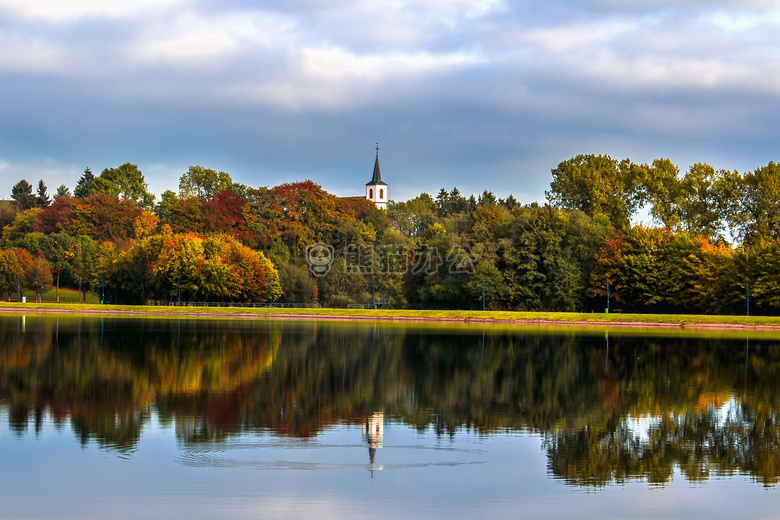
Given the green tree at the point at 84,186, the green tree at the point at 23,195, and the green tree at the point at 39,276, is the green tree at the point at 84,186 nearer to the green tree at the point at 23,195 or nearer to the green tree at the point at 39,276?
the green tree at the point at 23,195

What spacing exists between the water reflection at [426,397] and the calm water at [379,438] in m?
0.08

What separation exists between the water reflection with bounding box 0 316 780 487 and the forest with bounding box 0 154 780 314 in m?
39.2

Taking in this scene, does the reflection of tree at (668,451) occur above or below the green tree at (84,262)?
below

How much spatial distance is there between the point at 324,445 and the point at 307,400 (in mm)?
5143

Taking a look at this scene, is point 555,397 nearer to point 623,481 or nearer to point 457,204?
point 623,481

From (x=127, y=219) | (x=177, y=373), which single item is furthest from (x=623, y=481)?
(x=127, y=219)

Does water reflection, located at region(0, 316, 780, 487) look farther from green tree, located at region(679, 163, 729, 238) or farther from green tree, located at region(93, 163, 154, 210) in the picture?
green tree, located at region(93, 163, 154, 210)

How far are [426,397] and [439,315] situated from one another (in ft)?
178

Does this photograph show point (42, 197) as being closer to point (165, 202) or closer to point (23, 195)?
point (23, 195)

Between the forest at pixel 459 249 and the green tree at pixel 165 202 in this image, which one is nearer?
the forest at pixel 459 249

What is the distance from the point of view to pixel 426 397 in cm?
2095

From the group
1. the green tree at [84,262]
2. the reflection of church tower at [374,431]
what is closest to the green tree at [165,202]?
the green tree at [84,262]

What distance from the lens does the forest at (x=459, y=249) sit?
75.6 meters

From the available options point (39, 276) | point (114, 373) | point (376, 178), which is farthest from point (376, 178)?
point (114, 373)
